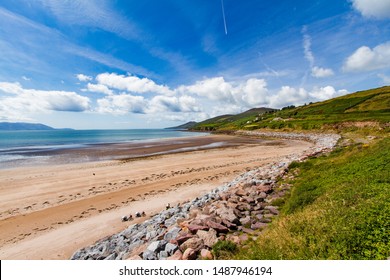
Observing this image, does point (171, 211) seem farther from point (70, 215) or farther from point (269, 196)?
point (70, 215)

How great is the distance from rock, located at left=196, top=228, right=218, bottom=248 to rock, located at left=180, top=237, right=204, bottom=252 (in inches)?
6.8

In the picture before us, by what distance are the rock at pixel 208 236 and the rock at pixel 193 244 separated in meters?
0.17

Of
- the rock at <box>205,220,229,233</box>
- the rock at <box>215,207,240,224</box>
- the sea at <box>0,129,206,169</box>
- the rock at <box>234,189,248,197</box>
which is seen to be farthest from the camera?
the sea at <box>0,129,206,169</box>

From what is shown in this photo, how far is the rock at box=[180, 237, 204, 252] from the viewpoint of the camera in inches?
247

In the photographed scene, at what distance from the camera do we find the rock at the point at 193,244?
6.28 meters

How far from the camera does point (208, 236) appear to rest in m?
6.70

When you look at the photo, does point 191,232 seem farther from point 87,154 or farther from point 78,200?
point 87,154

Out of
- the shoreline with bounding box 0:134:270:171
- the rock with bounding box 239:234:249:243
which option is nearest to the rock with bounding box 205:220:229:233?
the rock with bounding box 239:234:249:243

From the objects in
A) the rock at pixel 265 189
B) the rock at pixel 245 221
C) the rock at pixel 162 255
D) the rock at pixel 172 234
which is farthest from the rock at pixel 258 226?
the rock at pixel 265 189

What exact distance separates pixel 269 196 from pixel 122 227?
8423 mm

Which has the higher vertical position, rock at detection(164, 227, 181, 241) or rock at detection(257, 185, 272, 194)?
rock at detection(257, 185, 272, 194)

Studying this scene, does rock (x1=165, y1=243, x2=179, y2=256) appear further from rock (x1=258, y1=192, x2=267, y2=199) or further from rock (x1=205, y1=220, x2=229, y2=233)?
rock (x1=258, y1=192, x2=267, y2=199)

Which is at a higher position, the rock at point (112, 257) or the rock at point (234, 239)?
the rock at point (234, 239)

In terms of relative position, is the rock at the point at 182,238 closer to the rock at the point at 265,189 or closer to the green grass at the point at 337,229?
the green grass at the point at 337,229
